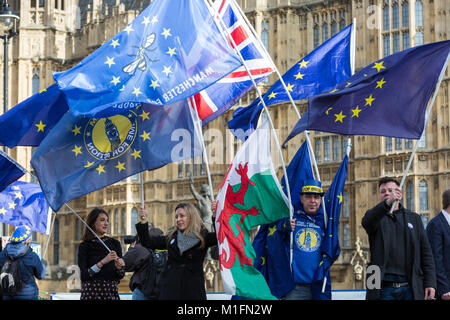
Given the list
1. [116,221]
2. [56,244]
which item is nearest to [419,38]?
[116,221]

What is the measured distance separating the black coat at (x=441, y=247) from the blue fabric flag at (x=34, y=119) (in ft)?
14.5

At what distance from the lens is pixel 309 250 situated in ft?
25.8

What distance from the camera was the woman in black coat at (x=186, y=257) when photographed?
7.21 m

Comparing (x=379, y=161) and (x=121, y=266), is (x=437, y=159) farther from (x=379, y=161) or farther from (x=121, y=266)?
(x=121, y=266)

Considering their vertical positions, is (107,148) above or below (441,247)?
above

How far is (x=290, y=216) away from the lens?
8.04 metres

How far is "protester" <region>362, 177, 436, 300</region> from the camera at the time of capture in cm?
716

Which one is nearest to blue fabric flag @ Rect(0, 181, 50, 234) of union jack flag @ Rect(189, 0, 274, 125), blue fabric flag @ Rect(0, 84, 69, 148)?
blue fabric flag @ Rect(0, 84, 69, 148)

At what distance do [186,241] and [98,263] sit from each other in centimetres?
129

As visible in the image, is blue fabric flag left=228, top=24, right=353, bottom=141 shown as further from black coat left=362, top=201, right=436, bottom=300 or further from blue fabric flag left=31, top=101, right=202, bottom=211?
black coat left=362, top=201, right=436, bottom=300

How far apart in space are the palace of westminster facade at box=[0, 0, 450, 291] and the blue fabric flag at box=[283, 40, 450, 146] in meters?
13.3

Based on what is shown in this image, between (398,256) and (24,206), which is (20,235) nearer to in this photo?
(398,256)
